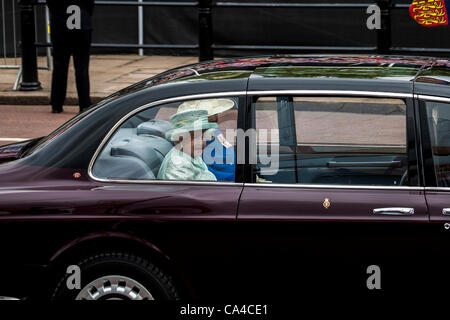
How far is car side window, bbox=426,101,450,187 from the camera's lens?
14.1 ft

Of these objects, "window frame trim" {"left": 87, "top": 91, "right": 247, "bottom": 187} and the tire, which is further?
"window frame trim" {"left": 87, "top": 91, "right": 247, "bottom": 187}

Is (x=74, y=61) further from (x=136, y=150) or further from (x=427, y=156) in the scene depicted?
(x=427, y=156)

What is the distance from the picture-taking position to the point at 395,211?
13.7ft

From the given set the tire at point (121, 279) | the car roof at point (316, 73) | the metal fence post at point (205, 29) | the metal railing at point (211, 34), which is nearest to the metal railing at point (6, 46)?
the metal railing at point (211, 34)

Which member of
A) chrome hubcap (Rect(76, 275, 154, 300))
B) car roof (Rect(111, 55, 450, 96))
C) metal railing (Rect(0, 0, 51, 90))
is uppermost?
car roof (Rect(111, 55, 450, 96))

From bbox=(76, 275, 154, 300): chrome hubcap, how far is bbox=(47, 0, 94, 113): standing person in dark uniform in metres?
7.54

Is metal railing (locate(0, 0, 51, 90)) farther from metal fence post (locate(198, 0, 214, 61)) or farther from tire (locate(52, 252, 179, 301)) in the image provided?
tire (locate(52, 252, 179, 301))

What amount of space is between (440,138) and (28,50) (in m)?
9.70

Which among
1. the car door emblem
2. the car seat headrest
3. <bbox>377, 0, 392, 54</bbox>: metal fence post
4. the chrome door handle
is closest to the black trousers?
<bbox>377, 0, 392, 54</bbox>: metal fence post

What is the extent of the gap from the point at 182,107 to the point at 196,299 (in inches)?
37.2

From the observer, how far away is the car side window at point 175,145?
449 cm

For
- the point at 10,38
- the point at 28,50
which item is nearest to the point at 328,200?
the point at 28,50

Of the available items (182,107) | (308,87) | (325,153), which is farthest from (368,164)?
(182,107)

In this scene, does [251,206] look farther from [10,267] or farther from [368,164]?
[10,267]
